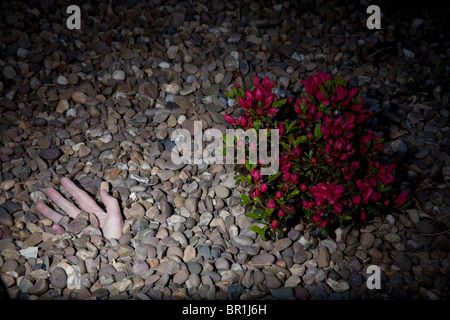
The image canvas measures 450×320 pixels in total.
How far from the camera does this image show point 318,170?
2189mm

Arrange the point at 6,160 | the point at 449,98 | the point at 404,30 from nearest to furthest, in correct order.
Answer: the point at 6,160 → the point at 449,98 → the point at 404,30

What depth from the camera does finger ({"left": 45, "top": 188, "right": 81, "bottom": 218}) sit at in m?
2.42

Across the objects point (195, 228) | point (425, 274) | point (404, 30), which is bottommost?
point (425, 274)

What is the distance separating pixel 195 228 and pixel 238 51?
161 centimetres

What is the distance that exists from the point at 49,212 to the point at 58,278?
0.45 meters

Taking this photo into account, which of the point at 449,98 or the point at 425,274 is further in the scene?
the point at 449,98

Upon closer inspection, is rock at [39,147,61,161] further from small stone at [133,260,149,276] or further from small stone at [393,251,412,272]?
small stone at [393,251,412,272]

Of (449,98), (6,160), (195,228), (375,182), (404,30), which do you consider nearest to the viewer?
(375,182)

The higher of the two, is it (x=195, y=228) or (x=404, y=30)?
(x=404, y=30)

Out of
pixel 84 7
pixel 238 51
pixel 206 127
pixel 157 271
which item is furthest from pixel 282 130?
pixel 84 7

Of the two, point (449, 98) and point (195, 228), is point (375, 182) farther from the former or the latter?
point (449, 98)

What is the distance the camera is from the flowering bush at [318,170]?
208 centimetres

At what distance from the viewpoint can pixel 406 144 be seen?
110 inches

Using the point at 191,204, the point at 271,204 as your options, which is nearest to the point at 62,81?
the point at 191,204
